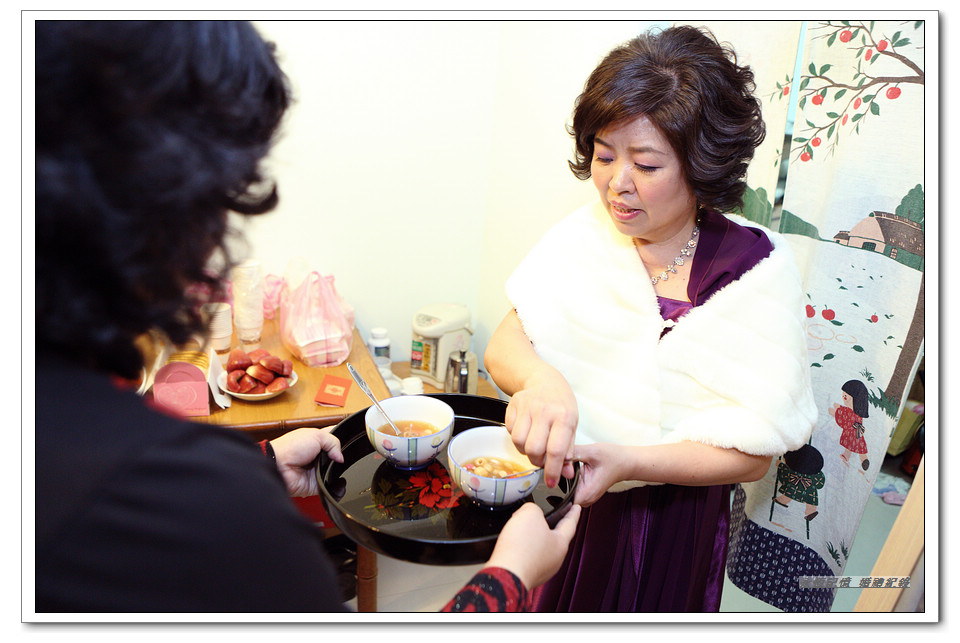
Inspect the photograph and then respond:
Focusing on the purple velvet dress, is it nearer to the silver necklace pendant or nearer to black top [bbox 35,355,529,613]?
the silver necklace pendant

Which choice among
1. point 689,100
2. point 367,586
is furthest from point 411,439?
point 367,586

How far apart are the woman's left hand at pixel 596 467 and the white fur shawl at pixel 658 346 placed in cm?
14

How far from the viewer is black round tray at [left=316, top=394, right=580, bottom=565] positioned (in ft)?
2.57

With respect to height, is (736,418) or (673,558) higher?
(736,418)

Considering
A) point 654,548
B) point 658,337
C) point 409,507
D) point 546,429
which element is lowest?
point 654,548

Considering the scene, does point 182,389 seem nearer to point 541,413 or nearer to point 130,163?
point 541,413

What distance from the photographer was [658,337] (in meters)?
1.06

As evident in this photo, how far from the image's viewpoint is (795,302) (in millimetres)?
1005

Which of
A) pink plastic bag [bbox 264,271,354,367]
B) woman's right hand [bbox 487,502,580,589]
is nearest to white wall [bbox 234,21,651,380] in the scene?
pink plastic bag [bbox 264,271,354,367]

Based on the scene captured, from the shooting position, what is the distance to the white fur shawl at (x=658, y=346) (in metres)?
0.98

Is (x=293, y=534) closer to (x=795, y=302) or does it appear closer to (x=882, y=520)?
(x=795, y=302)

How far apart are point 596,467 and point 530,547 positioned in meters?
0.21
